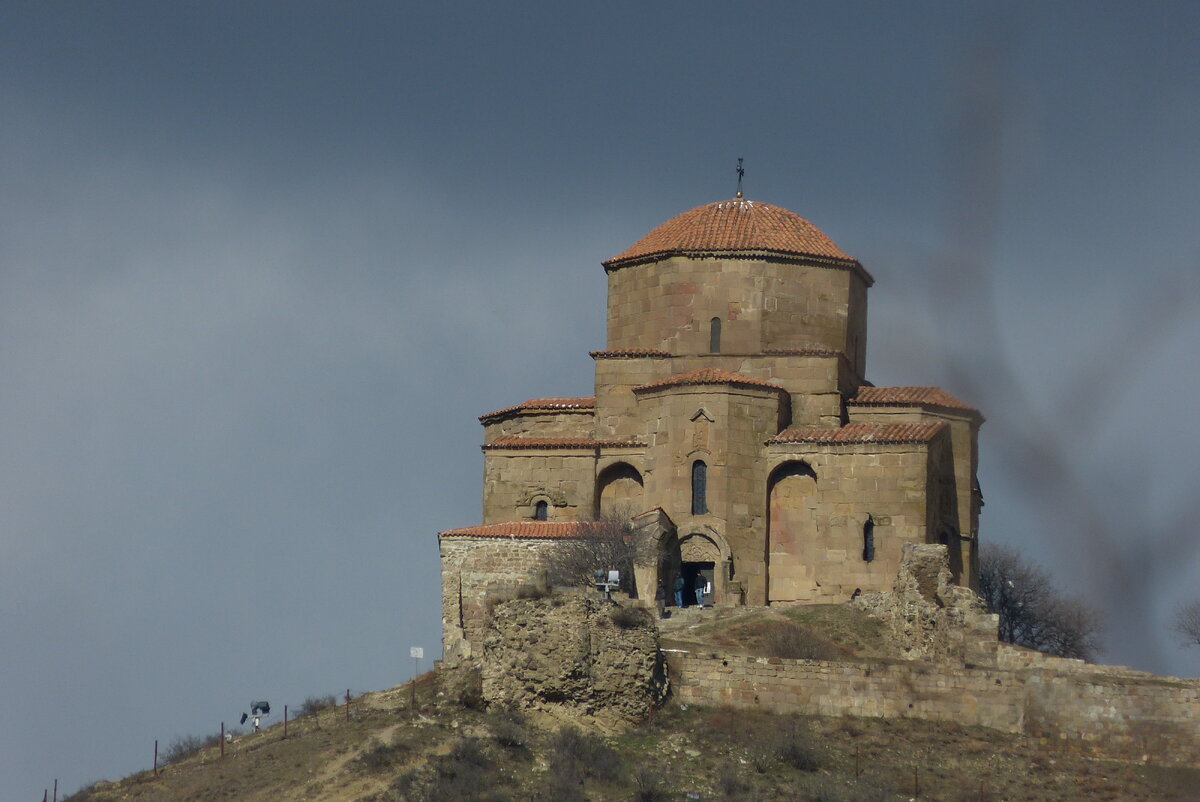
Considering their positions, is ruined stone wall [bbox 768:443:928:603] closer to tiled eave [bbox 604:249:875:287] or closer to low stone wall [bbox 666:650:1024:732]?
tiled eave [bbox 604:249:875:287]

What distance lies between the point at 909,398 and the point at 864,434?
2.70 meters

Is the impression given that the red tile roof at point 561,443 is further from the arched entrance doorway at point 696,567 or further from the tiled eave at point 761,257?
the tiled eave at point 761,257

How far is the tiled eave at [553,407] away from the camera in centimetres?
5841

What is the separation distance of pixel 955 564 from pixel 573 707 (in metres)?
14.3

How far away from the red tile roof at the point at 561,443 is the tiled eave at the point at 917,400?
5.47m

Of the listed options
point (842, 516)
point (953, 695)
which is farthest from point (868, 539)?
point (953, 695)

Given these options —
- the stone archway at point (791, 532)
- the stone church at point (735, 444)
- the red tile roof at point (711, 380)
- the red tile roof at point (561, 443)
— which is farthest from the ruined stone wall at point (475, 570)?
the stone archway at point (791, 532)

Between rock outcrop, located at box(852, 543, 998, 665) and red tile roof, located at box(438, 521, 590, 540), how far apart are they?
695 cm

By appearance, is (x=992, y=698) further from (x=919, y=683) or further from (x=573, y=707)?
(x=573, y=707)

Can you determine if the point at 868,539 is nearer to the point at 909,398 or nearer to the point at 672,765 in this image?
the point at 909,398

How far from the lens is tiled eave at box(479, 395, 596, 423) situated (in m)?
58.4

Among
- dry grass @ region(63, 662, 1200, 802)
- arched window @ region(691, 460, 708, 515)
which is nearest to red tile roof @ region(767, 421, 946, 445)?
arched window @ region(691, 460, 708, 515)

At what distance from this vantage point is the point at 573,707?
44.6 m

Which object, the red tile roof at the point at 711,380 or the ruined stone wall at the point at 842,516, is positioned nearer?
the ruined stone wall at the point at 842,516
